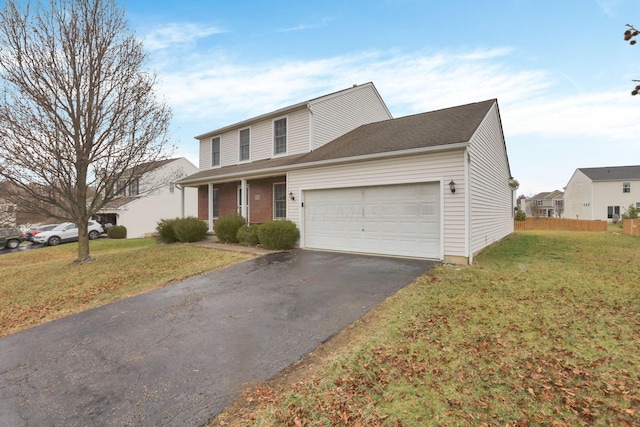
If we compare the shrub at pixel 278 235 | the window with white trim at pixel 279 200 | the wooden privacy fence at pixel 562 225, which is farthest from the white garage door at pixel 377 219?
the wooden privacy fence at pixel 562 225

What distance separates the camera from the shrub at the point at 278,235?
1088 cm

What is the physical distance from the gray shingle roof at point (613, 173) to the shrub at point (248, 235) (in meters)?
42.1

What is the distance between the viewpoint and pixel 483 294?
221 inches

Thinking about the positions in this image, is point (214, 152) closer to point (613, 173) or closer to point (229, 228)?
point (229, 228)

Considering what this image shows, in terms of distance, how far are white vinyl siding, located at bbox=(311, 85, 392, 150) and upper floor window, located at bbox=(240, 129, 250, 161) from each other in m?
4.32

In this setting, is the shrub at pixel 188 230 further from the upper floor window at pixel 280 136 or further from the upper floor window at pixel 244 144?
the upper floor window at pixel 280 136

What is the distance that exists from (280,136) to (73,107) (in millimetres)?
7619

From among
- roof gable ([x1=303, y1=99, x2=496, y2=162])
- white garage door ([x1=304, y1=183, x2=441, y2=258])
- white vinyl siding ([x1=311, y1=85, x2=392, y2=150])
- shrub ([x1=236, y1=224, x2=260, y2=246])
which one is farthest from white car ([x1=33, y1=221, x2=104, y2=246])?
roof gable ([x1=303, y1=99, x2=496, y2=162])

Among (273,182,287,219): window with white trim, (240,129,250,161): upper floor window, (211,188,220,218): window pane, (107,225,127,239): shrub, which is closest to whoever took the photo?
(273,182,287,219): window with white trim

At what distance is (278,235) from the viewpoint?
35.6 ft

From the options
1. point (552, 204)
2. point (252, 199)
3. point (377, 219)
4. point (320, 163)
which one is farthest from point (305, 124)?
point (552, 204)

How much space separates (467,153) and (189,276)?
25.9 ft

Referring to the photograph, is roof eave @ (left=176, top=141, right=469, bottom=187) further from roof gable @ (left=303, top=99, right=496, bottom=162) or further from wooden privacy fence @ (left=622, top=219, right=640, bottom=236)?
wooden privacy fence @ (left=622, top=219, right=640, bottom=236)

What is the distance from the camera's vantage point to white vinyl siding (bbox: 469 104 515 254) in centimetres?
882
